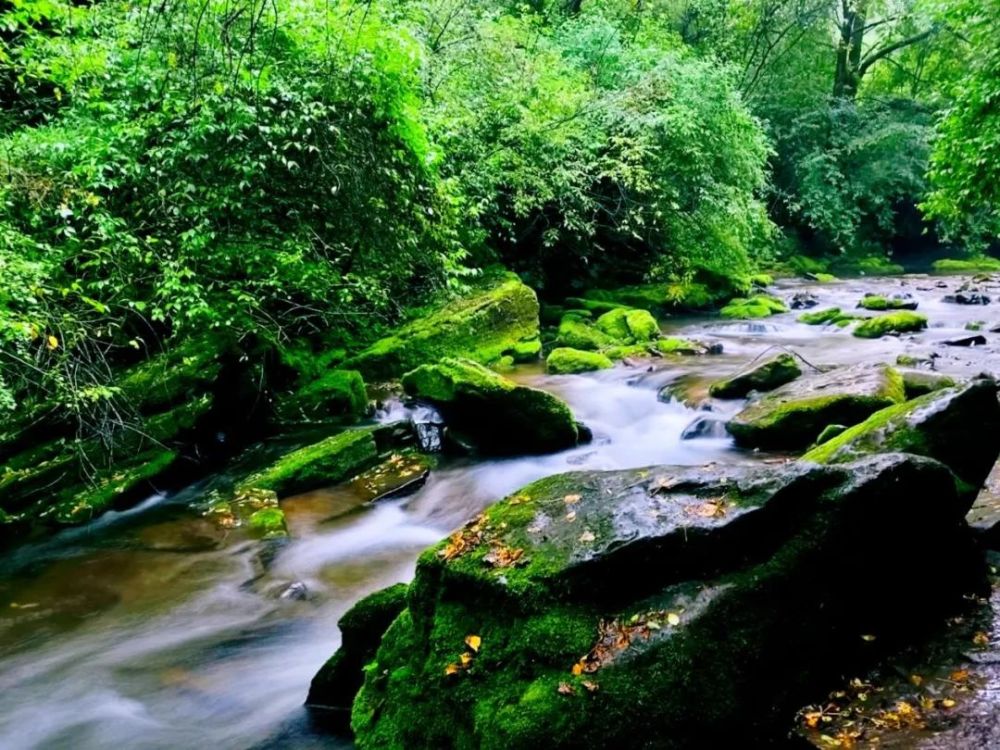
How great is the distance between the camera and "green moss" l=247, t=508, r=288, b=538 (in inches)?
251

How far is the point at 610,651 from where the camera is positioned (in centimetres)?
268

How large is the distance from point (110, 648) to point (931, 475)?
5153 mm

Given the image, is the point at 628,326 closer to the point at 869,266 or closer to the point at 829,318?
the point at 829,318

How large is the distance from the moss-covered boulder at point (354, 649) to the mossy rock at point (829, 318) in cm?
1323

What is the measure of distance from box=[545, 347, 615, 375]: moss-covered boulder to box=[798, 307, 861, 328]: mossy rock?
599 centimetres

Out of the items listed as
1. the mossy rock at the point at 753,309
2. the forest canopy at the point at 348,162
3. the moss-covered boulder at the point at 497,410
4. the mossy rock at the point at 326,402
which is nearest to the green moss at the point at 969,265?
the forest canopy at the point at 348,162

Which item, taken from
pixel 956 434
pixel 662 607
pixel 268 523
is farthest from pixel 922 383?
pixel 268 523

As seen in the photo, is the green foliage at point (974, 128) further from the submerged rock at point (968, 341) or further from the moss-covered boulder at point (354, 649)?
the moss-covered boulder at point (354, 649)

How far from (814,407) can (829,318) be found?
9.40 m

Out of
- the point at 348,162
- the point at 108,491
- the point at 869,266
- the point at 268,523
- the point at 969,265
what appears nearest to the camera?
the point at 268,523

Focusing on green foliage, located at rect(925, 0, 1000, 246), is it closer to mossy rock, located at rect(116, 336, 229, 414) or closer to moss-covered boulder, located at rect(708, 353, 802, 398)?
moss-covered boulder, located at rect(708, 353, 802, 398)

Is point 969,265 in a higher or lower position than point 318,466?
lower

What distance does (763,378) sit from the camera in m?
8.73

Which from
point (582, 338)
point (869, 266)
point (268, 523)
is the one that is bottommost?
point (869, 266)
